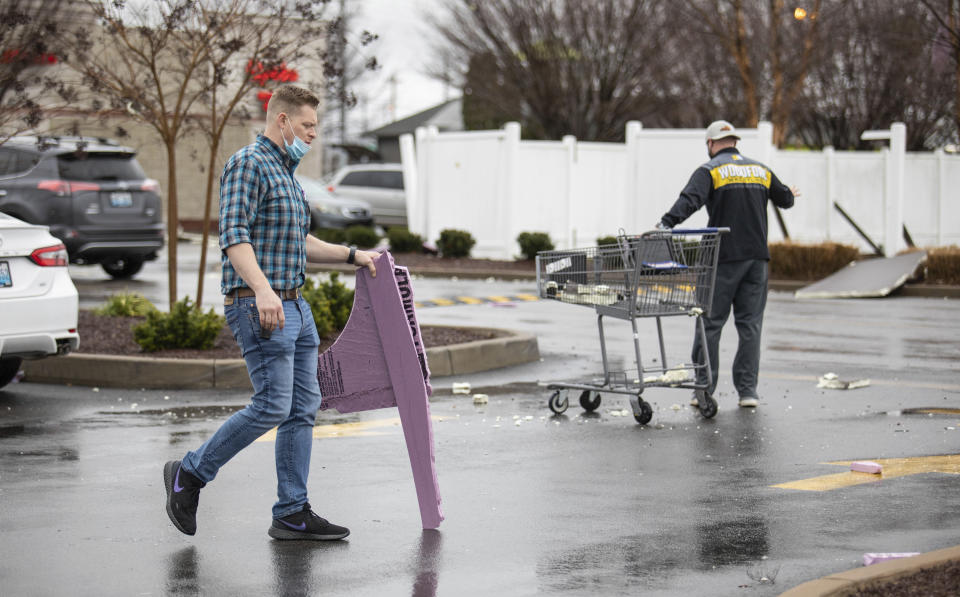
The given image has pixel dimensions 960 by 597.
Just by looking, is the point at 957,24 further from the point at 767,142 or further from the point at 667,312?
the point at 667,312

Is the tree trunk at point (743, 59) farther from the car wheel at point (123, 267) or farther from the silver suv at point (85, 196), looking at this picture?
the silver suv at point (85, 196)

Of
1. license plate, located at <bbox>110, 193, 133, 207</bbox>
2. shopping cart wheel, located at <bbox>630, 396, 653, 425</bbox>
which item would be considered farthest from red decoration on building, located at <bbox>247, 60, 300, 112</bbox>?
license plate, located at <bbox>110, 193, 133, 207</bbox>

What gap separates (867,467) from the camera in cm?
716

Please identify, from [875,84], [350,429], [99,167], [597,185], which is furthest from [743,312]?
[875,84]

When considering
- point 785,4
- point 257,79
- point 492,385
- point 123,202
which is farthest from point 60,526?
point 785,4

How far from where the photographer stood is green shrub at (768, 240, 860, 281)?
72.4 feet

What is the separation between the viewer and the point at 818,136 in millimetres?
38938

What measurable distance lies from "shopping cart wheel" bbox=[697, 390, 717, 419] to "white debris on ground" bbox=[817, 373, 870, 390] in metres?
1.75

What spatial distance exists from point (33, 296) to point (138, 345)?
2400 millimetres

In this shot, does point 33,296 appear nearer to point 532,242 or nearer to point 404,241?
point 532,242

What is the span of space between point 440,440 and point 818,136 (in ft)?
108

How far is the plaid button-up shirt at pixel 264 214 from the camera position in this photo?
5.46m

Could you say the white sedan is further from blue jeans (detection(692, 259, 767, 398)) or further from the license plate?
the license plate

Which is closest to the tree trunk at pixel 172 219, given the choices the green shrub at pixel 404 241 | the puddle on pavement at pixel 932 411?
the puddle on pavement at pixel 932 411
